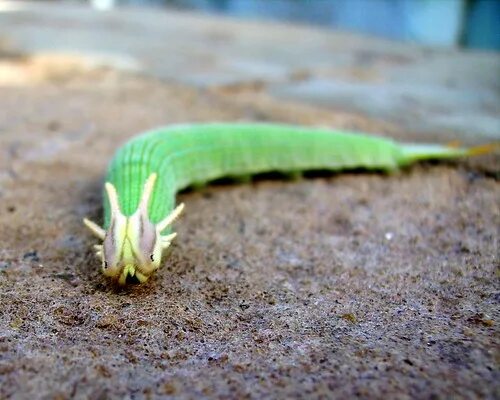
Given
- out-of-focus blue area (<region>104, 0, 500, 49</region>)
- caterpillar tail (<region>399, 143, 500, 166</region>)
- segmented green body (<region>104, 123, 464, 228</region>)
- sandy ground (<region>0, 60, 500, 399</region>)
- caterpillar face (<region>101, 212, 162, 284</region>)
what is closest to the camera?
sandy ground (<region>0, 60, 500, 399</region>)

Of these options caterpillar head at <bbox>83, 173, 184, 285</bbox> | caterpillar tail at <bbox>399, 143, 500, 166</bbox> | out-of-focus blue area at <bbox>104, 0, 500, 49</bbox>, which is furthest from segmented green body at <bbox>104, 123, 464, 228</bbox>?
out-of-focus blue area at <bbox>104, 0, 500, 49</bbox>

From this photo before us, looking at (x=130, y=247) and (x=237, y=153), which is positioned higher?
(x=237, y=153)

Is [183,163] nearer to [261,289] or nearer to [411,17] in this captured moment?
[261,289]

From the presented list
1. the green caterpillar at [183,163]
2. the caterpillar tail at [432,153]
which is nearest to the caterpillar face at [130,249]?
the green caterpillar at [183,163]

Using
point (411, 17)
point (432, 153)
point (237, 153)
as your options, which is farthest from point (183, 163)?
point (411, 17)

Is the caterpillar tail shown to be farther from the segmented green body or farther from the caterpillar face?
the caterpillar face

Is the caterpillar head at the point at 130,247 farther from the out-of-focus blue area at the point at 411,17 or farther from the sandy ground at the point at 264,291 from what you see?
the out-of-focus blue area at the point at 411,17

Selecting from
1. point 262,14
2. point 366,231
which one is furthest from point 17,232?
point 262,14
